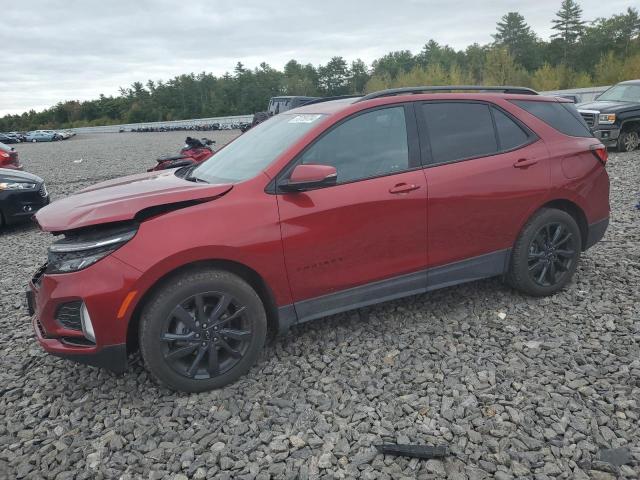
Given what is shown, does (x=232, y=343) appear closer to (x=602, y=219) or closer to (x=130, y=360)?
(x=130, y=360)

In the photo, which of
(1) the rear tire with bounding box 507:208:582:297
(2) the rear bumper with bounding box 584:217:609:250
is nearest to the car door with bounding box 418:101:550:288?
(1) the rear tire with bounding box 507:208:582:297

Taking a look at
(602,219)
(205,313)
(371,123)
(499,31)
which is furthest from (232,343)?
(499,31)

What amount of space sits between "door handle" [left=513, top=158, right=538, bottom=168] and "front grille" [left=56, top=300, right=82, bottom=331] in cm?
327

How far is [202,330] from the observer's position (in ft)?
10.1

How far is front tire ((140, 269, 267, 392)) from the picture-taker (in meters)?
2.96

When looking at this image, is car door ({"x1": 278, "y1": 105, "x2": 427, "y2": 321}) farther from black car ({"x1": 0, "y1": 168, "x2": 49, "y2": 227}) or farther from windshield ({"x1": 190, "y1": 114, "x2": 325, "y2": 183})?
black car ({"x1": 0, "y1": 168, "x2": 49, "y2": 227})

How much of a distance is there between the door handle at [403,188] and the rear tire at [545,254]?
46.0 inches

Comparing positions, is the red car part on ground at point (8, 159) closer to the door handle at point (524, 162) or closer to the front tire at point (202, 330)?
the front tire at point (202, 330)

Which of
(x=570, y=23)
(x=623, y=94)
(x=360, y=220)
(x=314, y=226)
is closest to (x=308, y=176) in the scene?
(x=314, y=226)

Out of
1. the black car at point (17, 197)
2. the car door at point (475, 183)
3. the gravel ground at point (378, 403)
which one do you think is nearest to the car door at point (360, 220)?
the car door at point (475, 183)

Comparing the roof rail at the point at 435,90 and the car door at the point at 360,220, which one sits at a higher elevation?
the roof rail at the point at 435,90

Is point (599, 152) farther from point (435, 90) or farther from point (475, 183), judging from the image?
point (435, 90)

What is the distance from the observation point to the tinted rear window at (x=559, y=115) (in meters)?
4.22

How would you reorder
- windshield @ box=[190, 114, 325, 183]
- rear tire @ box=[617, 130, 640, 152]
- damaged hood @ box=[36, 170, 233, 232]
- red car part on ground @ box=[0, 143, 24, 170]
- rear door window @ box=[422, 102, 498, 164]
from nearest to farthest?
1. damaged hood @ box=[36, 170, 233, 232]
2. windshield @ box=[190, 114, 325, 183]
3. rear door window @ box=[422, 102, 498, 164]
4. red car part on ground @ box=[0, 143, 24, 170]
5. rear tire @ box=[617, 130, 640, 152]
